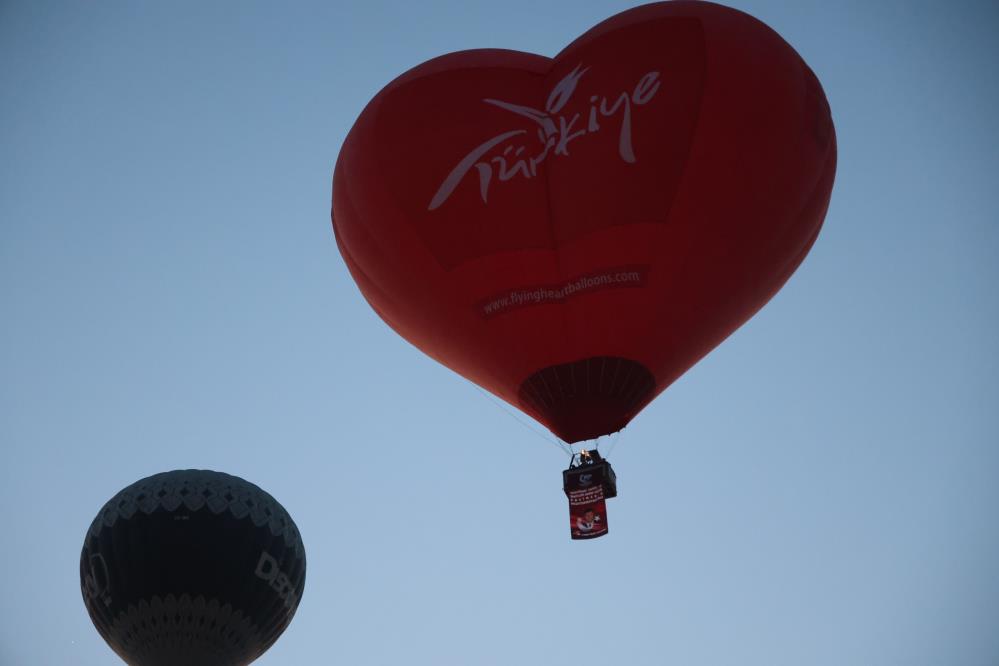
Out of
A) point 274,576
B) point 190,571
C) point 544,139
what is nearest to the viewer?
point 544,139

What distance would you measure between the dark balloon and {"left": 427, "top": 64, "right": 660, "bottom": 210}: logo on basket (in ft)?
15.0

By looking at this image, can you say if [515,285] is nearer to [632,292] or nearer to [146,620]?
[632,292]

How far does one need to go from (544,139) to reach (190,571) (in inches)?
253

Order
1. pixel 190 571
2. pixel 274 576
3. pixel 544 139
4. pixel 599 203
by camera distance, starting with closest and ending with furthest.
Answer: pixel 599 203
pixel 544 139
pixel 190 571
pixel 274 576

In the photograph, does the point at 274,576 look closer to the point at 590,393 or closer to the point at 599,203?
the point at 590,393

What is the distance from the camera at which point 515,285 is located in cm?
1564

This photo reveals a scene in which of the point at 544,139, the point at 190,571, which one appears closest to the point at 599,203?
the point at 544,139

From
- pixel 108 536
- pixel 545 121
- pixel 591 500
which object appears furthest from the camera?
pixel 108 536

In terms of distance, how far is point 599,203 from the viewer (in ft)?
50.8

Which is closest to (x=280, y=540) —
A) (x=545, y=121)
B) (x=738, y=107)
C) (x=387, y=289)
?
(x=387, y=289)

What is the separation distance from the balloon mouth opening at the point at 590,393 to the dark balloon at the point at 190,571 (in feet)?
13.4

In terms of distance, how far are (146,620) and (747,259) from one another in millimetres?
8009

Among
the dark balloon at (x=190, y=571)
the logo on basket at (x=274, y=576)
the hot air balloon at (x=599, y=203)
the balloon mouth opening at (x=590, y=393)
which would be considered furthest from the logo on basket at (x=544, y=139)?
the logo on basket at (x=274, y=576)

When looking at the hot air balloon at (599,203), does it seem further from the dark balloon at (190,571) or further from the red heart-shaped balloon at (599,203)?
the dark balloon at (190,571)
